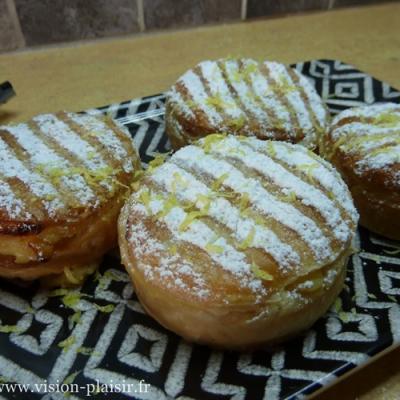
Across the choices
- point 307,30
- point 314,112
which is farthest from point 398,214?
point 307,30

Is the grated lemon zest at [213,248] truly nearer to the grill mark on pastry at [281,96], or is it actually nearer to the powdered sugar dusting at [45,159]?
the powdered sugar dusting at [45,159]

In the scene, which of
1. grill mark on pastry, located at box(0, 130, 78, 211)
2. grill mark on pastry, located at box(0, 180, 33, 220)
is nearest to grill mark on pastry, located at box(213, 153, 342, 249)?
grill mark on pastry, located at box(0, 130, 78, 211)

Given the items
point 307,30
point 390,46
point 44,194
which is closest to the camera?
point 44,194

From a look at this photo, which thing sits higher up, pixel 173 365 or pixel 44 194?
pixel 44 194

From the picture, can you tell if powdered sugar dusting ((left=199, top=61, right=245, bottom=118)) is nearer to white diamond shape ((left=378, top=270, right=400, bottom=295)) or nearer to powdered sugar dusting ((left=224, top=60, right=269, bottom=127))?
powdered sugar dusting ((left=224, top=60, right=269, bottom=127))

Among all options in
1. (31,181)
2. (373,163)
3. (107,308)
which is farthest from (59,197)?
(373,163)

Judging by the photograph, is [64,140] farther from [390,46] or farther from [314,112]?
[390,46]
